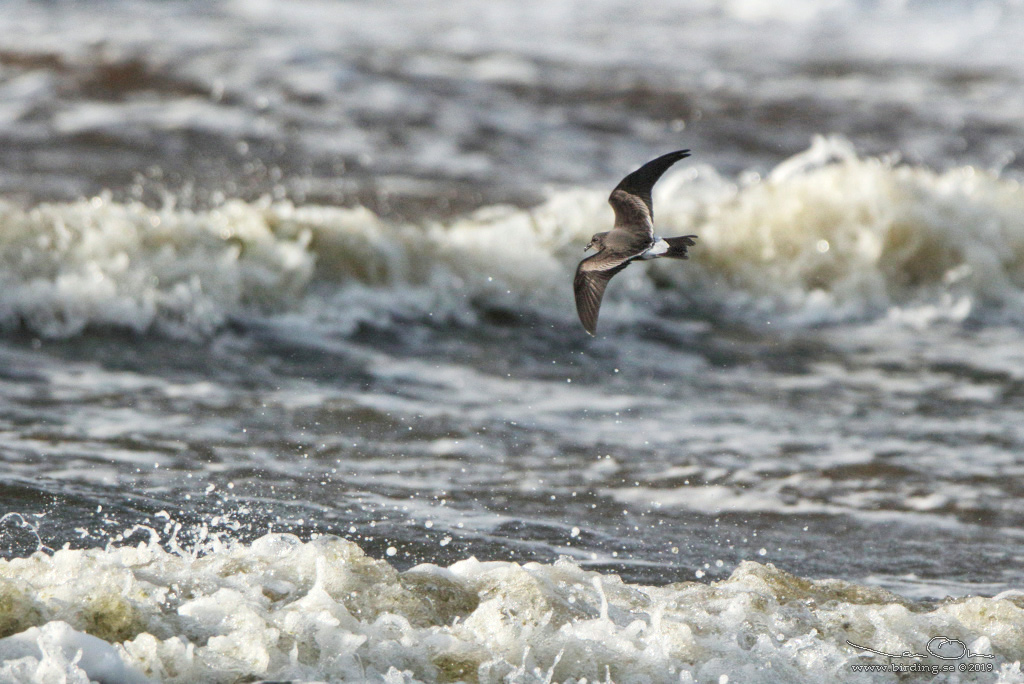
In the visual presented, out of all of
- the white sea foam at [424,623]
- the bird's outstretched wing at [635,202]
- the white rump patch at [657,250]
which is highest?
→ the bird's outstretched wing at [635,202]

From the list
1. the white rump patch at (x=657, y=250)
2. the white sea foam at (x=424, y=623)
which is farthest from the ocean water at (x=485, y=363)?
the white rump patch at (x=657, y=250)

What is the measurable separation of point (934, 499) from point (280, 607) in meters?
3.22

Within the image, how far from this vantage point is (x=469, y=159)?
480 inches

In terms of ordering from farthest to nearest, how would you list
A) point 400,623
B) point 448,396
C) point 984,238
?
point 984,238, point 448,396, point 400,623

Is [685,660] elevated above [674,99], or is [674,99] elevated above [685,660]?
[674,99]

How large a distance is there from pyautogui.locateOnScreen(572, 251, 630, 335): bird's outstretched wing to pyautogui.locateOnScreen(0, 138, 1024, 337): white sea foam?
4092 mm

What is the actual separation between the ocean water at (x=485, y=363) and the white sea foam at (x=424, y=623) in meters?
0.01

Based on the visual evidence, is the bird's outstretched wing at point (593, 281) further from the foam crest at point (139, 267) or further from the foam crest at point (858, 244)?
the foam crest at point (858, 244)

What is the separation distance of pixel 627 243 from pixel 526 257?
505 cm

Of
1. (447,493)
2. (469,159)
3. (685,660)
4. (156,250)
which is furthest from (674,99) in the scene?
(685,660)

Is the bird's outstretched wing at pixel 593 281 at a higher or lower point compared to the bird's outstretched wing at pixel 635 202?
lower

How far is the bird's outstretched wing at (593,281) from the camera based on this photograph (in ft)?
14.5

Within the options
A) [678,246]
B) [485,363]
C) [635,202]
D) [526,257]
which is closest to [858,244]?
[526,257]

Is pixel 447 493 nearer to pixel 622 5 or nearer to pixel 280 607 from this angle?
pixel 280 607
